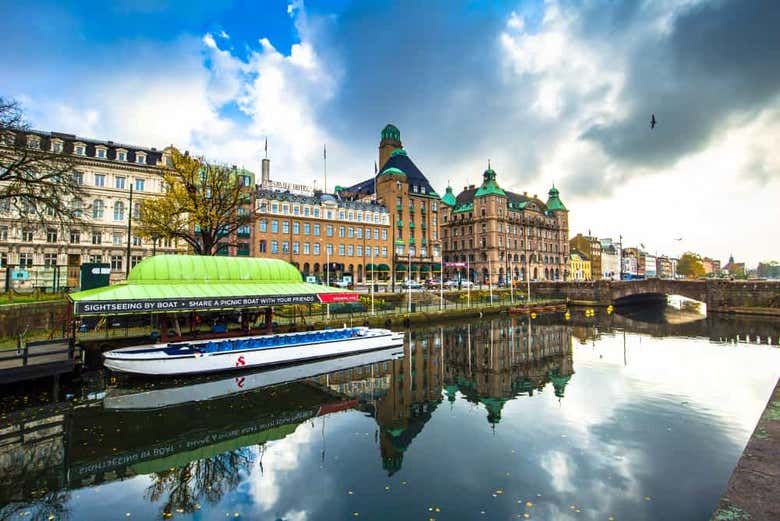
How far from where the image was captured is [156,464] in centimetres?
1255

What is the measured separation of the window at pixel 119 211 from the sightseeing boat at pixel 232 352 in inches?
1681

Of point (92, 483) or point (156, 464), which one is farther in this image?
point (156, 464)

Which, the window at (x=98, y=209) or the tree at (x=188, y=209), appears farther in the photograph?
the window at (x=98, y=209)

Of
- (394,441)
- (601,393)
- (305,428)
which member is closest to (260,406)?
(305,428)

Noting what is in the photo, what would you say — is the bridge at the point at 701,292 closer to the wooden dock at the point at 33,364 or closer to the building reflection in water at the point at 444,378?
the building reflection in water at the point at 444,378

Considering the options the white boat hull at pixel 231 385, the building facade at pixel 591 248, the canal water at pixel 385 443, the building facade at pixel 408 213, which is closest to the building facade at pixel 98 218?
the white boat hull at pixel 231 385

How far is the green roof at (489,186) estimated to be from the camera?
348 feet

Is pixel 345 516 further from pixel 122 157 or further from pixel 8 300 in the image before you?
pixel 122 157

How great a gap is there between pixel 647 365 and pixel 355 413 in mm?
21647

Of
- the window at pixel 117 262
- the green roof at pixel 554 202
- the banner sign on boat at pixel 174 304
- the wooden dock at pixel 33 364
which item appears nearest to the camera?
the wooden dock at pixel 33 364

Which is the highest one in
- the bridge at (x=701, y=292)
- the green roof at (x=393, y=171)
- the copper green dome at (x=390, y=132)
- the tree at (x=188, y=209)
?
the copper green dome at (x=390, y=132)

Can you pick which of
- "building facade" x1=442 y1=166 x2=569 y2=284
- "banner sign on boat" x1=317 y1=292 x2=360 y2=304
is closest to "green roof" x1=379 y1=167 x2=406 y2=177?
"building facade" x1=442 y1=166 x2=569 y2=284

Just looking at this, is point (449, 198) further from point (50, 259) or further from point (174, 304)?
point (174, 304)

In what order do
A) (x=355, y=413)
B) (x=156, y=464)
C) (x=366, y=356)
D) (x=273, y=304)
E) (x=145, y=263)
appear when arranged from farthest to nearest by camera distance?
(x=366, y=356)
(x=273, y=304)
(x=145, y=263)
(x=355, y=413)
(x=156, y=464)
